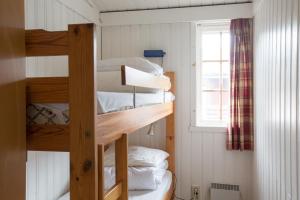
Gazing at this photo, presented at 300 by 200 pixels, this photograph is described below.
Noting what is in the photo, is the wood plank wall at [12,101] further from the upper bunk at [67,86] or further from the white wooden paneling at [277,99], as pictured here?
the white wooden paneling at [277,99]

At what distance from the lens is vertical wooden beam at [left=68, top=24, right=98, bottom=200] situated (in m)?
0.91


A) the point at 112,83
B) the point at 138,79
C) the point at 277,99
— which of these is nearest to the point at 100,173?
the point at 138,79

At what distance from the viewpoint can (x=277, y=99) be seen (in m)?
1.74

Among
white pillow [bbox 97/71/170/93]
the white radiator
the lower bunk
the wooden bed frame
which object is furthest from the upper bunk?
the white radiator

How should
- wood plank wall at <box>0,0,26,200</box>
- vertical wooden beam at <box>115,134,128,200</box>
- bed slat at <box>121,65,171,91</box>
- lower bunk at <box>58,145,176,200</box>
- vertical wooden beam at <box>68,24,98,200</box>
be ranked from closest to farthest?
wood plank wall at <box>0,0,26,200</box>, vertical wooden beam at <box>68,24,98,200</box>, bed slat at <box>121,65,171,91</box>, vertical wooden beam at <box>115,134,128,200</box>, lower bunk at <box>58,145,176,200</box>

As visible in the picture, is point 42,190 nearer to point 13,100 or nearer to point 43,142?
point 43,142

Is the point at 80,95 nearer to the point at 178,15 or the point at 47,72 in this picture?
the point at 47,72

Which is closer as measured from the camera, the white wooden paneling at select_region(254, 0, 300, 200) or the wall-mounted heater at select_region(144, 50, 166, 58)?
the white wooden paneling at select_region(254, 0, 300, 200)

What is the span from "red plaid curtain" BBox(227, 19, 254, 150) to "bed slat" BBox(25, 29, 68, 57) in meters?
2.12

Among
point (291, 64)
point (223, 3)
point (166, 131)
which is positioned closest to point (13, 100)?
point (291, 64)

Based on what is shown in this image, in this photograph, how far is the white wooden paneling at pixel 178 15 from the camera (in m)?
2.76

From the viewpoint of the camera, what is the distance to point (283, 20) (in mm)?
1587

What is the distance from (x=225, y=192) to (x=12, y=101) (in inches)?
96.3

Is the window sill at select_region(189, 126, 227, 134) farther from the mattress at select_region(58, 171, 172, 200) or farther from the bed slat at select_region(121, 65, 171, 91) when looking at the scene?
the bed slat at select_region(121, 65, 171, 91)
